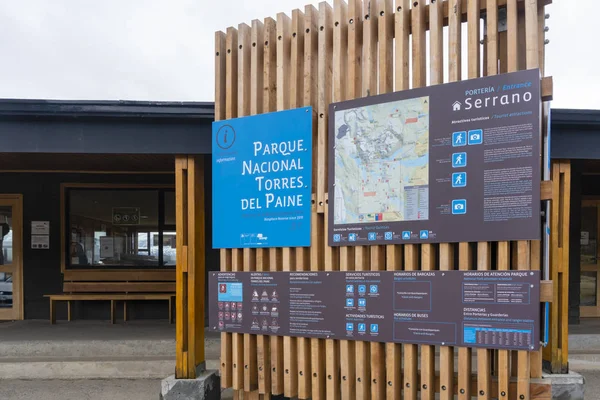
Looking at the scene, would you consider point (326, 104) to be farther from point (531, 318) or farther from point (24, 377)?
point (24, 377)

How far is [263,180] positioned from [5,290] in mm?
6833

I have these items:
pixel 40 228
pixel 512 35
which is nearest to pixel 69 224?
pixel 40 228

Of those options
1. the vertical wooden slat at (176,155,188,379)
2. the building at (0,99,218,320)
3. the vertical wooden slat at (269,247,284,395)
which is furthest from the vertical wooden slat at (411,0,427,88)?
the building at (0,99,218,320)

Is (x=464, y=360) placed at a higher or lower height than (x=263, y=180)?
lower

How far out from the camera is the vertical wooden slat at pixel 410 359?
3416 millimetres

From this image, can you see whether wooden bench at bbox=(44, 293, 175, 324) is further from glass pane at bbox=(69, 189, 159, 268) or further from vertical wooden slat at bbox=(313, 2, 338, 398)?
vertical wooden slat at bbox=(313, 2, 338, 398)

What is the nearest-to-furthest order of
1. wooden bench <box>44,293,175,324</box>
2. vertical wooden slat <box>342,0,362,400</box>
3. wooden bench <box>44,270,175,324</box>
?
vertical wooden slat <box>342,0,362,400</box> → wooden bench <box>44,293,175,324</box> → wooden bench <box>44,270,175,324</box>

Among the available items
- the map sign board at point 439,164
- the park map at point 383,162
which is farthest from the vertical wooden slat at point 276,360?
the park map at point 383,162

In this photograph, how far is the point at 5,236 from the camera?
27.3ft

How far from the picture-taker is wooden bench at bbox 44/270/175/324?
785 cm

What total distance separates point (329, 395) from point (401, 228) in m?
1.53

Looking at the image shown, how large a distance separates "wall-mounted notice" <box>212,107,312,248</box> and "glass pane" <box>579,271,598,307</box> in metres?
7.16

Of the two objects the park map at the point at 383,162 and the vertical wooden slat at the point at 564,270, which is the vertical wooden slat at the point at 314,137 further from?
the vertical wooden slat at the point at 564,270

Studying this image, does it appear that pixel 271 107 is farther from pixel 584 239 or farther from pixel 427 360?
pixel 584 239
